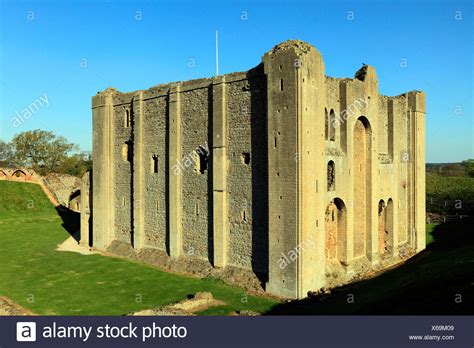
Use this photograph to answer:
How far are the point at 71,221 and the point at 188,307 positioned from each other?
92.5ft

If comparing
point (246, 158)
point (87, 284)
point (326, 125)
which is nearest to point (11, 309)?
point (87, 284)

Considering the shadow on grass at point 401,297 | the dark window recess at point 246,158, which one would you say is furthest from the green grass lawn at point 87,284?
the dark window recess at point 246,158

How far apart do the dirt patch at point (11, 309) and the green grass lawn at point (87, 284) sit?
0.96 ft

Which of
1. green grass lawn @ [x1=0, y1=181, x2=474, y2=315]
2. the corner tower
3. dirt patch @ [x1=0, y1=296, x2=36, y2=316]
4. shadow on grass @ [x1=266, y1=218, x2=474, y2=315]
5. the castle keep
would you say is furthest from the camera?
the castle keep

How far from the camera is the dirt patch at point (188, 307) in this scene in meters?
14.8

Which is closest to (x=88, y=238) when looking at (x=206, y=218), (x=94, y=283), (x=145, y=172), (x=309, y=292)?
(x=145, y=172)

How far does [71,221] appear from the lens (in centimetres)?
4050

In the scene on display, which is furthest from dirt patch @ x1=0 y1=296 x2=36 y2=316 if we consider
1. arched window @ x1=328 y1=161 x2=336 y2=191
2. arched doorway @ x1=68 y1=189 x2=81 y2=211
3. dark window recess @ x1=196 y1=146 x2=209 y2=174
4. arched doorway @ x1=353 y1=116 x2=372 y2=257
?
arched doorway @ x1=68 y1=189 x2=81 y2=211

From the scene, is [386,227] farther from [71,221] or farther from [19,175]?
[19,175]

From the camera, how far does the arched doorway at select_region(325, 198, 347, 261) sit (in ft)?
68.5

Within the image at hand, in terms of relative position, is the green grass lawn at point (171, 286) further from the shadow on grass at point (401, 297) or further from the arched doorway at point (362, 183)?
the arched doorway at point (362, 183)

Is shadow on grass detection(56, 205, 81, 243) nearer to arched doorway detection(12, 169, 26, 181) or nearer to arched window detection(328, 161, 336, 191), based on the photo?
arched doorway detection(12, 169, 26, 181)

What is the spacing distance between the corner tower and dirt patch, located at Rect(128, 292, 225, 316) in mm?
2806

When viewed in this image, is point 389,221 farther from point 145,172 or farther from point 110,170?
point 110,170
